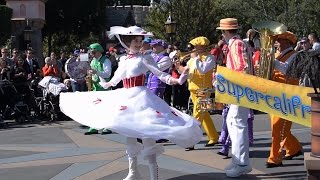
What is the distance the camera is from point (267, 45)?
764 centimetres

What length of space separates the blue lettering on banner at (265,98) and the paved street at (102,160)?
104 cm

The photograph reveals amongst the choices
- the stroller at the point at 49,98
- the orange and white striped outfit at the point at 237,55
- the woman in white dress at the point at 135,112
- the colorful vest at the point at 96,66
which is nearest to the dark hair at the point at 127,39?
the woman in white dress at the point at 135,112

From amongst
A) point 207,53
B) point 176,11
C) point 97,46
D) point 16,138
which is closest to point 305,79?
point 207,53

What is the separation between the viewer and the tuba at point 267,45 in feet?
24.9

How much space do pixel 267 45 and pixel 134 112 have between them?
2.01 metres

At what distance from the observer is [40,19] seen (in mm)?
27141

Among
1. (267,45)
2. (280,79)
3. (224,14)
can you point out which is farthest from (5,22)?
(224,14)

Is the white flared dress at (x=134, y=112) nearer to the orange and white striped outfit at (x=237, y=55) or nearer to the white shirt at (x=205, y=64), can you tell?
the orange and white striped outfit at (x=237, y=55)

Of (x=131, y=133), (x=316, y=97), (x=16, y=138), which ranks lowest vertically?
(x=16, y=138)

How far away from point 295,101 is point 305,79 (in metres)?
0.77

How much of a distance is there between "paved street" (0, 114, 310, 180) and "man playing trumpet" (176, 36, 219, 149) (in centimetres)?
41

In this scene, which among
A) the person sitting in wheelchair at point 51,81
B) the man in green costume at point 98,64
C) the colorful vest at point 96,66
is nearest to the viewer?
the man in green costume at point 98,64

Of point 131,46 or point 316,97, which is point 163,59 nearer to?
point 131,46

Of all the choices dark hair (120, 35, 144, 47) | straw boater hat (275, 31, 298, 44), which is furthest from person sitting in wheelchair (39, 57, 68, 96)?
straw boater hat (275, 31, 298, 44)
